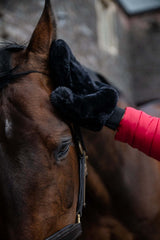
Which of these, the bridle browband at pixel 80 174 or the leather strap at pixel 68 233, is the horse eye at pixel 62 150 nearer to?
the bridle browband at pixel 80 174

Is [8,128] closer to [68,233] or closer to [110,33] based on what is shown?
[68,233]

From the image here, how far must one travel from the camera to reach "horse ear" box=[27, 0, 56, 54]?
1.31m

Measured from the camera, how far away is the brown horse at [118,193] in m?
1.63

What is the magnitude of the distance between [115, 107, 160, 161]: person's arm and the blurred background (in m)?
1.37

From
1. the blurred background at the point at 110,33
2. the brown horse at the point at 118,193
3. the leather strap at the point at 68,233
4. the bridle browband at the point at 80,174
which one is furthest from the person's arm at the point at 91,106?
the blurred background at the point at 110,33

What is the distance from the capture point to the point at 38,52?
4.40 ft

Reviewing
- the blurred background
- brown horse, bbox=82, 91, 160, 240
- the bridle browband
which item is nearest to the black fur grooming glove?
the bridle browband

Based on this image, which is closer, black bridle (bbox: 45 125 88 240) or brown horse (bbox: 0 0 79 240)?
brown horse (bbox: 0 0 79 240)

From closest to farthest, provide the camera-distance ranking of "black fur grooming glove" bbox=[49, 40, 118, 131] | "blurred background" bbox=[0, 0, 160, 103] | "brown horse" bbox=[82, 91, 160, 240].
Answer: "black fur grooming glove" bbox=[49, 40, 118, 131] → "brown horse" bbox=[82, 91, 160, 240] → "blurred background" bbox=[0, 0, 160, 103]

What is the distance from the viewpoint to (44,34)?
1321 millimetres

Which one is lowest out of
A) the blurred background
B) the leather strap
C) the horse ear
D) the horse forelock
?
the blurred background

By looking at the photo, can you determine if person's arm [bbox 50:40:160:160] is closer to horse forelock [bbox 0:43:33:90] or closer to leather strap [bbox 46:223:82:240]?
horse forelock [bbox 0:43:33:90]

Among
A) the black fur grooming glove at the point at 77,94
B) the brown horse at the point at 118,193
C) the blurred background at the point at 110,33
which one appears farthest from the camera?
the blurred background at the point at 110,33

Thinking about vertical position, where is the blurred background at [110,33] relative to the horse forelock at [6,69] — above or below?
below
